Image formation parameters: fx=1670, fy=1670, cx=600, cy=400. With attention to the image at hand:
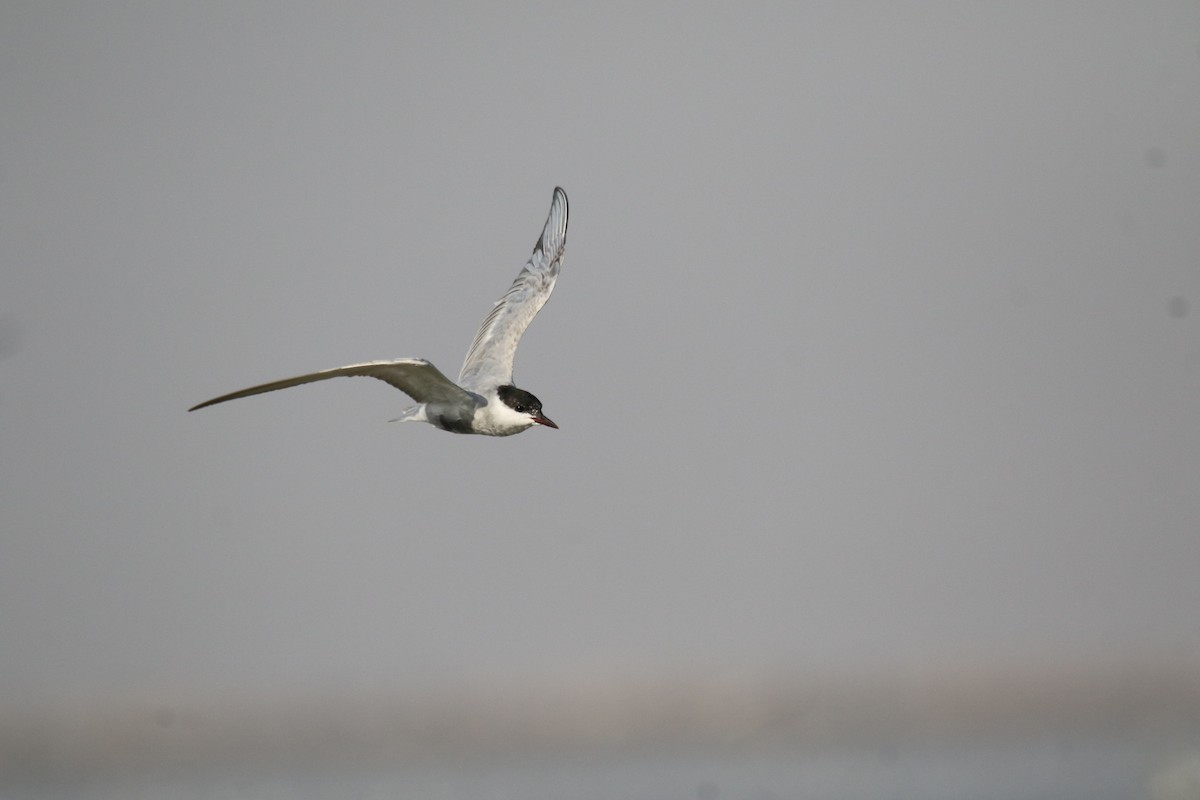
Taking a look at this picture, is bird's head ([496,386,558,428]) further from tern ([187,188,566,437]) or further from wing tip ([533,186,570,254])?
wing tip ([533,186,570,254])

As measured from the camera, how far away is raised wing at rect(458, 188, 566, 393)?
15.4 meters

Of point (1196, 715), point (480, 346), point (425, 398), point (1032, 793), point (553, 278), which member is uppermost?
point (1196, 715)

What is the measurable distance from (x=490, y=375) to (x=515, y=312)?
1.23 meters

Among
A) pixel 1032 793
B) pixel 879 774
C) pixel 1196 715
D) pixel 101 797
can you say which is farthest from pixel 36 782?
pixel 1196 715

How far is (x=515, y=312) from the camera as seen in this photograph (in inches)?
643

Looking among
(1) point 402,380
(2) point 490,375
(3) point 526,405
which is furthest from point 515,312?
(1) point 402,380

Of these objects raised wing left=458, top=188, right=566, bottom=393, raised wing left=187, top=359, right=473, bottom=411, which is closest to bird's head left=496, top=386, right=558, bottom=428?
raised wing left=187, top=359, right=473, bottom=411

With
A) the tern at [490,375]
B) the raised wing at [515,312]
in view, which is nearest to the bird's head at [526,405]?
the tern at [490,375]

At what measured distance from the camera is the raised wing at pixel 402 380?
11.5m

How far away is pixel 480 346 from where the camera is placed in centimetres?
1598

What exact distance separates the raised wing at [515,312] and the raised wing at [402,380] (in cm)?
86

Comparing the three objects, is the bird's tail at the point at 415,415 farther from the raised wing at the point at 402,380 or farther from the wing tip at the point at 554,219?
the wing tip at the point at 554,219

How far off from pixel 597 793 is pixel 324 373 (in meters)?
45.4

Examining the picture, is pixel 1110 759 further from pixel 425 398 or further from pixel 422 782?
pixel 425 398
